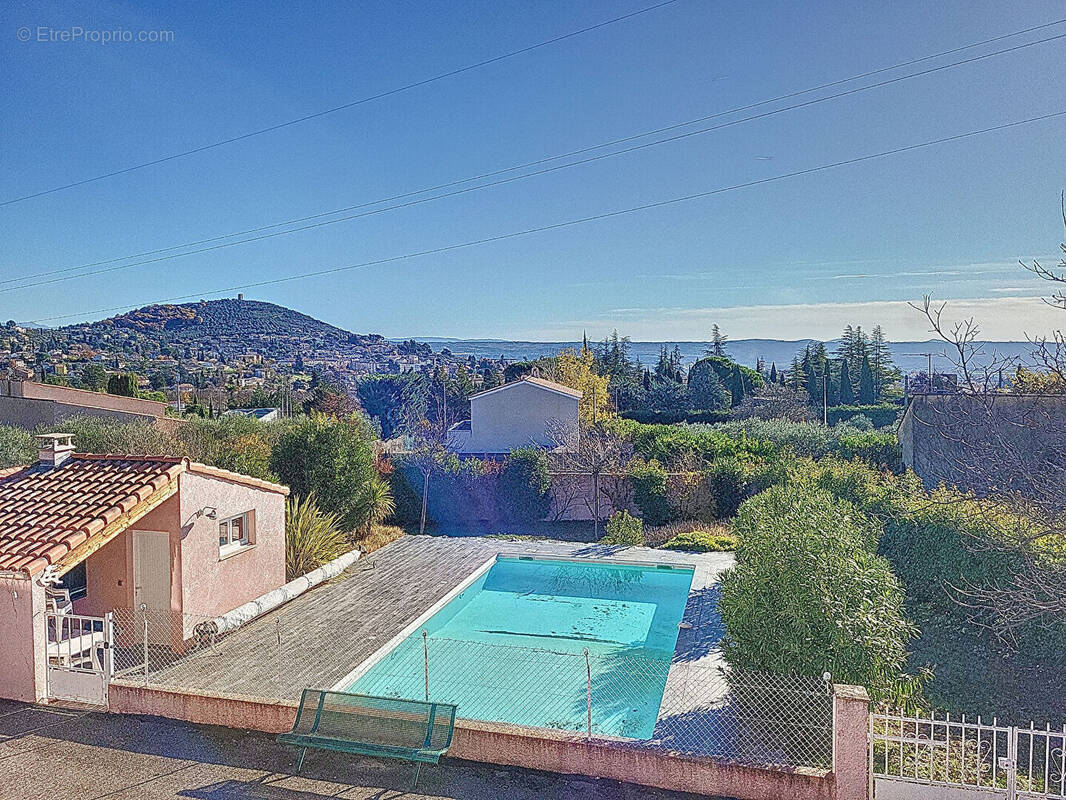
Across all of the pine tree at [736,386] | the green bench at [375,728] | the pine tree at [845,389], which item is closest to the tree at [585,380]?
the pine tree at [736,386]

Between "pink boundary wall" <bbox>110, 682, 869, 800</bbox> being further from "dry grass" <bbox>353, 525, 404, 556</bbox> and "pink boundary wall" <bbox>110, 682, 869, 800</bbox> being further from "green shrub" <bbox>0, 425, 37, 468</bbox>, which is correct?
"green shrub" <bbox>0, 425, 37, 468</bbox>

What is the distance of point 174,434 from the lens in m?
20.3

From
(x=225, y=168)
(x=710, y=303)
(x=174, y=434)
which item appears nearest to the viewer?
(x=174, y=434)

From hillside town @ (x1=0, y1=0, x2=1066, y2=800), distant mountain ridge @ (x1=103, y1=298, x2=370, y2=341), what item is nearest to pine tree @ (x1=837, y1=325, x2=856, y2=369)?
hillside town @ (x1=0, y1=0, x2=1066, y2=800)

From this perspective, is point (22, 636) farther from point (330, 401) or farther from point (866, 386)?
point (866, 386)

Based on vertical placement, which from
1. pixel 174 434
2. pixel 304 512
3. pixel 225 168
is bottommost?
pixel 304 512

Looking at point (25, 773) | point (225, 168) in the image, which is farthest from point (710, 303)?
point (25, 773)

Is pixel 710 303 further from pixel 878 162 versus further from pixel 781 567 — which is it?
pixel 781 567

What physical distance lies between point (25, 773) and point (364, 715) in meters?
3.16

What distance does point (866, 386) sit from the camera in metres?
57.7

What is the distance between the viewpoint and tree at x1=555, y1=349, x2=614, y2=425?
47.1m

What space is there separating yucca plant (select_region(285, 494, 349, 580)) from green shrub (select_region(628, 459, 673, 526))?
337 inches

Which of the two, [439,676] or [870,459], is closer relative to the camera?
[439,676]

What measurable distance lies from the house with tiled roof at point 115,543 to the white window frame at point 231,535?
19mm
